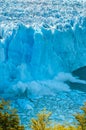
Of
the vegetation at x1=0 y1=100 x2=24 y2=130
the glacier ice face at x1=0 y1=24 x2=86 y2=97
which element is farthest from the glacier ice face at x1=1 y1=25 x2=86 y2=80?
the vegetation at x1=0 y1=100 x2=24 y2=130

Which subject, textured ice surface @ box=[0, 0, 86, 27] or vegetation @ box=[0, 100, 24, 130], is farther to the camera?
textured ice surface @ box=[0, 0, 86, 27]

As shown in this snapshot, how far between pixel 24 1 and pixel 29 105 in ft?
34.4

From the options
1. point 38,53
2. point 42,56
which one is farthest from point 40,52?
point 42,56

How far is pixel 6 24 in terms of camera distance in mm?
21438

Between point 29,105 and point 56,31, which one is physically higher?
point 56,31

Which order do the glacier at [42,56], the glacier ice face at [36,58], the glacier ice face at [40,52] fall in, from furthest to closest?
the glacier ice face at [40,52]
the glacier ice face at [36,58]
the glacier at [42,56]

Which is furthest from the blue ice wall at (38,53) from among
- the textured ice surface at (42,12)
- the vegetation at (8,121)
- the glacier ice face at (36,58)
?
the vegetation at (8,121)

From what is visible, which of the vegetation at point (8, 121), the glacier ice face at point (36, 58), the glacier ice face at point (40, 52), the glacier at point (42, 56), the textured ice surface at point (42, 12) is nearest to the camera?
the vegetation at point (8, 121)

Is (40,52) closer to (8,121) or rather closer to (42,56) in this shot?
(42,56)

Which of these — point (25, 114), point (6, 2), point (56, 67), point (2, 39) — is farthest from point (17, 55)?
point (6, 2)

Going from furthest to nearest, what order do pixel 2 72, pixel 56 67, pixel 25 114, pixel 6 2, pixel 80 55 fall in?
pixel 6 2 → pixel 80 55 → pixel 56 67 → pixel 2 72 → pixel 25 114

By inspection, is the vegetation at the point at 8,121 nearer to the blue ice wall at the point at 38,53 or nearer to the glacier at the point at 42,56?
the glacier at the point at 42,56

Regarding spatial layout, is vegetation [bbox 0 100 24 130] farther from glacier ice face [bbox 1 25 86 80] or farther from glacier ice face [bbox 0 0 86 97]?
glacier ice face [bbox 1 25 86 80]

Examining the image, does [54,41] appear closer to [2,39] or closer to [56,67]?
[56,67]
